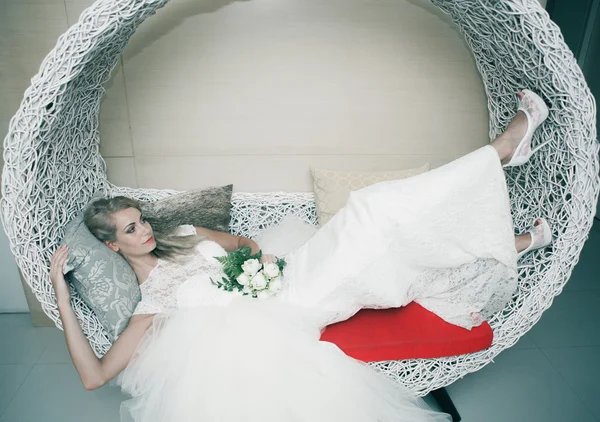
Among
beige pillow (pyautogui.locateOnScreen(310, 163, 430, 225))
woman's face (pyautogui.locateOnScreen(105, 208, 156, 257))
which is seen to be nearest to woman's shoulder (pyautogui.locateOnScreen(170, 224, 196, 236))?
woman's face (pyautogui.locateOnScreen(105, 208, 156, 257))

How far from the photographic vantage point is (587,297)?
2744 millimetres

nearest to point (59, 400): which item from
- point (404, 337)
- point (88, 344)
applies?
point (88, 344)

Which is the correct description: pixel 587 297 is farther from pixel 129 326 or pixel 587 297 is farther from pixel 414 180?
pixel 129 326

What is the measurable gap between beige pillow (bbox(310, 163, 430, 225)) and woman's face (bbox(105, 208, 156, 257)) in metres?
0.89

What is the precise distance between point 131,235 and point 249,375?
0.81 m

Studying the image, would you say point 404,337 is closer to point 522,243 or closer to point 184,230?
point 522,243

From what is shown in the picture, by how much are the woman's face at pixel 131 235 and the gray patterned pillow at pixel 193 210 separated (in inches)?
7.4

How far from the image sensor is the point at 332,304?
1.72 metres

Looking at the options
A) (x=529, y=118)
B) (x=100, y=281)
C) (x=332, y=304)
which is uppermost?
(x=529, y=118)

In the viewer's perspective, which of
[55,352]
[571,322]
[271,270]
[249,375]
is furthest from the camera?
[571,322]

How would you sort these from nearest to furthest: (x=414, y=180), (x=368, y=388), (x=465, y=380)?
(x=368, y=388)
(x=414, y=180)
(x=465, y=380)

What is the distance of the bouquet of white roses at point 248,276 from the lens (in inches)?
66.1

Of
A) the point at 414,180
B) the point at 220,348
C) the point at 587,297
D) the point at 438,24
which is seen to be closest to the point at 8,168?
the point at 220,348

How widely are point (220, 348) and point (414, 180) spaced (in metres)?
0.97
